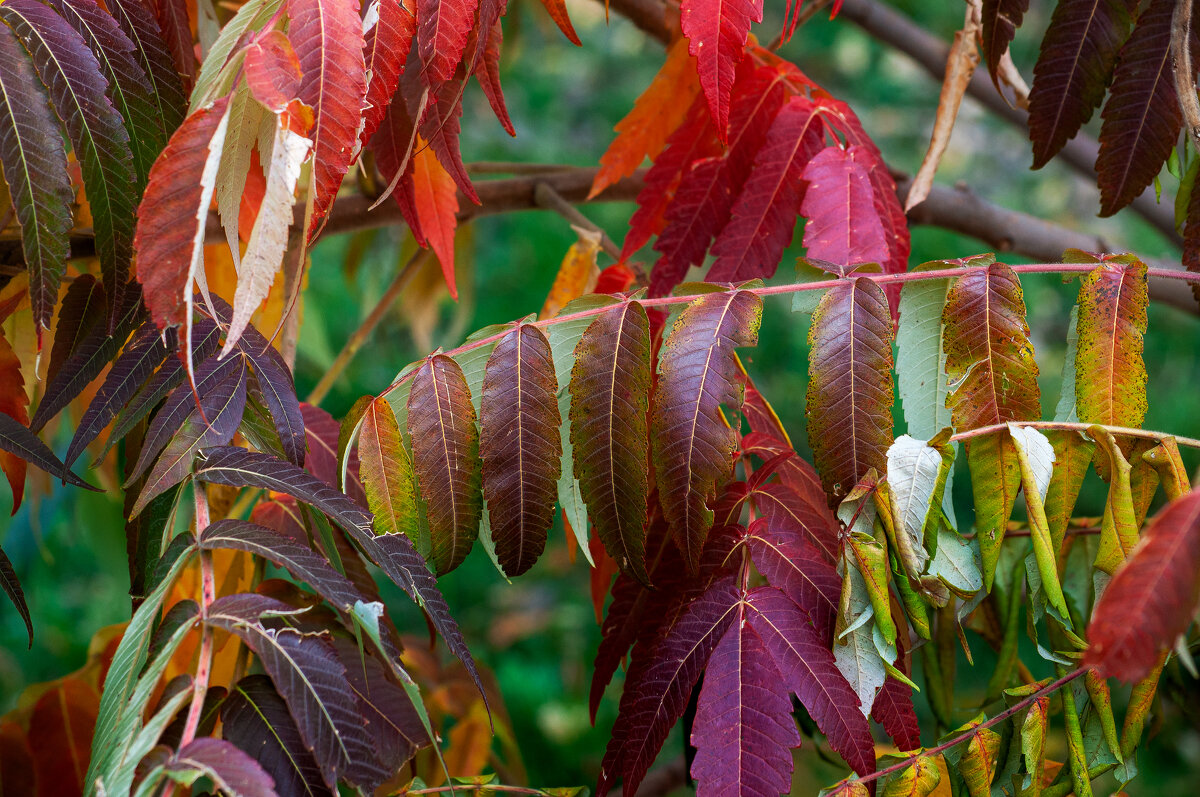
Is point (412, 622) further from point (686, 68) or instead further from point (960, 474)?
point (686, 68)

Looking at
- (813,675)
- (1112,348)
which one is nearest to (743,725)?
(813,675)

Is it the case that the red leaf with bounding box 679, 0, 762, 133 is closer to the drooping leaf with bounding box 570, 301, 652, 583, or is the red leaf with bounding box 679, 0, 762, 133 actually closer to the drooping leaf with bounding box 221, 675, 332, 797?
the drooping leaf with bounding box 570, 301, 652, 583

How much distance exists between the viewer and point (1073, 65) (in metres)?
0.55

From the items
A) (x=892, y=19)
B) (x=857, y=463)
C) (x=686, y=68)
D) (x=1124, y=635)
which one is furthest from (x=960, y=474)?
(x=1124, y=635)

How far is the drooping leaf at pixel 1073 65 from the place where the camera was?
1.79 feet

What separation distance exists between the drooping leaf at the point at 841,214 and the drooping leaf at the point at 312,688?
1.18 ft

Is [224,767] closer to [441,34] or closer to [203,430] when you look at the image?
[203,430]

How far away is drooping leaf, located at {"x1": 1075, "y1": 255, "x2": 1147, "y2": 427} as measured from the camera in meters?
0.44

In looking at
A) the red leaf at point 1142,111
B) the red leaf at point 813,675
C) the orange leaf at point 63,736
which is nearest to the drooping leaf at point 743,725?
the red leaf at point 813,675

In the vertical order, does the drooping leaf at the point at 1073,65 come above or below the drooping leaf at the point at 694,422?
above

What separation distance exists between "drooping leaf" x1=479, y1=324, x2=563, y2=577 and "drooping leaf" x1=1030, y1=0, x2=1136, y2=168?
1.16 ft

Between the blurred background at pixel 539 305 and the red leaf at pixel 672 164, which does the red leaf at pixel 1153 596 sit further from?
the blurred background at pixel 539 305

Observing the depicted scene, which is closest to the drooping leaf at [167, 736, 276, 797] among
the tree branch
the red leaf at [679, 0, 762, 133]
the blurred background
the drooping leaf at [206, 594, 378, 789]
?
the drooping leaf at [206, 594, 378, 789]

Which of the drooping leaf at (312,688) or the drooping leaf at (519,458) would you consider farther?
the drooping leaf at (519,458)
